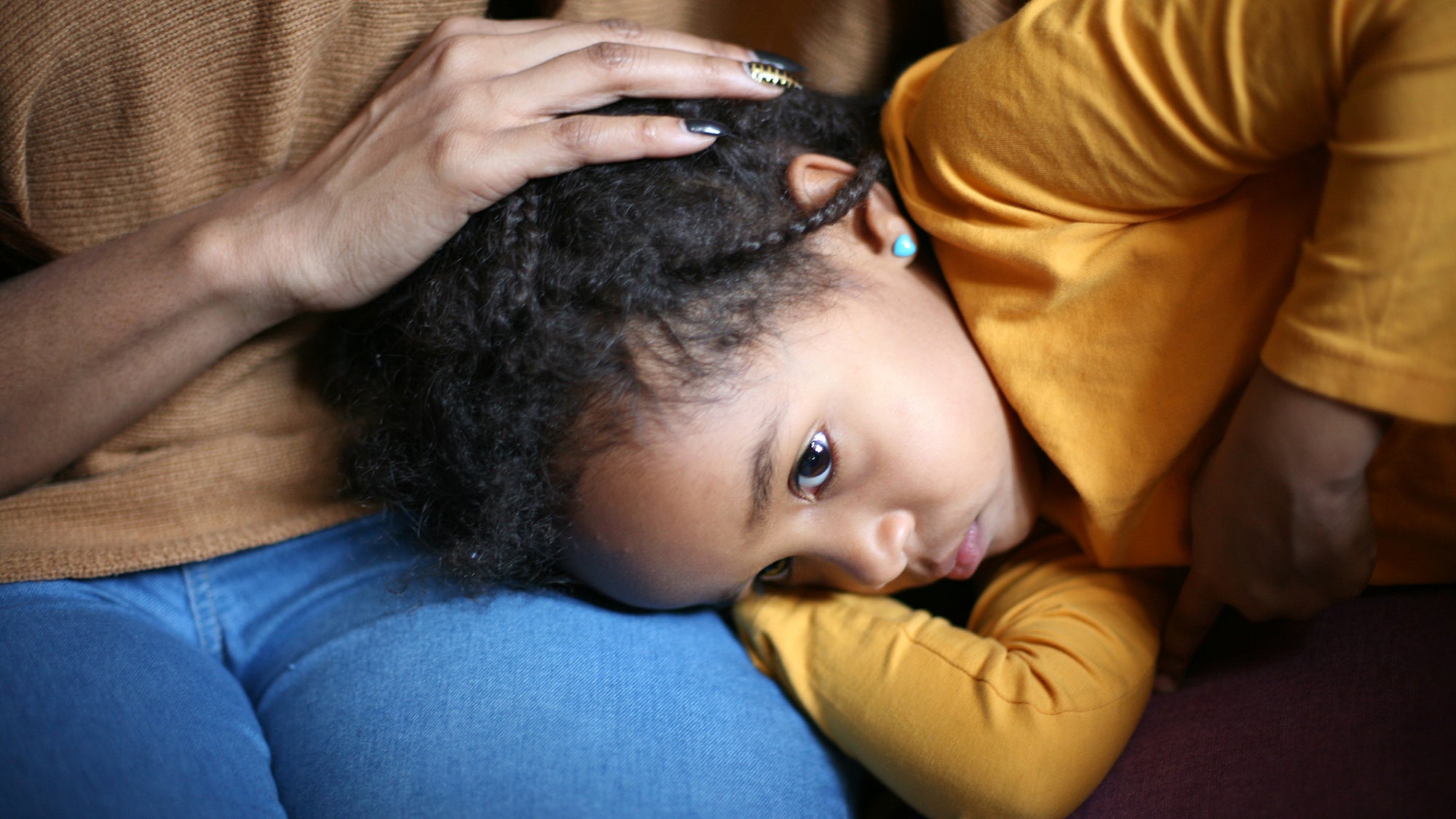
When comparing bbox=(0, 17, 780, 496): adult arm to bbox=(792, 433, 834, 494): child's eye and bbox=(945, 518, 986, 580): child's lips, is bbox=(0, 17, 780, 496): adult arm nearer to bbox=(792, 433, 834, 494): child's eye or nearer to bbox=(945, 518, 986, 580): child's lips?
bbox=(792, 433, 834, 494): child's eye

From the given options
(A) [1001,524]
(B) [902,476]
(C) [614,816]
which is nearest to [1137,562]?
(A) [1001,524]

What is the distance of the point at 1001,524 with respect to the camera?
97 cm

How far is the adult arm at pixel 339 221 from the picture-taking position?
33.8 inches

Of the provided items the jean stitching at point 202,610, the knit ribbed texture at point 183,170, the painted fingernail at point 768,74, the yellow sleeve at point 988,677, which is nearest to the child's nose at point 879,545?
the yellow sleeve at point 988,677

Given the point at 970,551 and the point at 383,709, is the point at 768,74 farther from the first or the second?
the point at 383,709

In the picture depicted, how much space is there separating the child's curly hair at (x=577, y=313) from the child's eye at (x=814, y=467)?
11 cm

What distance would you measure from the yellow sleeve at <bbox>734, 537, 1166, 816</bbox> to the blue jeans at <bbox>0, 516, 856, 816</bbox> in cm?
6

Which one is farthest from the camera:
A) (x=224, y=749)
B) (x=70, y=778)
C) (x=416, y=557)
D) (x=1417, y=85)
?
(x=416, y=557)

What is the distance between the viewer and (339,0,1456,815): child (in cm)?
79

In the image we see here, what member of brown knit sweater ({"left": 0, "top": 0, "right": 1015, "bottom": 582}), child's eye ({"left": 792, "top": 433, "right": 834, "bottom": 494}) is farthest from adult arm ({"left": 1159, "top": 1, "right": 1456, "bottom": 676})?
brown knit sweater ({"left": 0, "top": 0, "right": 1015, "bottom": 582})

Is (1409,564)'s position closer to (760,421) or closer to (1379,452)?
(1379,452)

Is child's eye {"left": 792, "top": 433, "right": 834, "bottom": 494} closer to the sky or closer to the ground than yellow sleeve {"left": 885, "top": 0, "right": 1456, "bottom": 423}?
closer to the ground

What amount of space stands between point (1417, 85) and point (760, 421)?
53cm

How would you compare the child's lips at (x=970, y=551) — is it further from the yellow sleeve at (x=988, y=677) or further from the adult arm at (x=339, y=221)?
the adult arm at (x=339, y=221)
